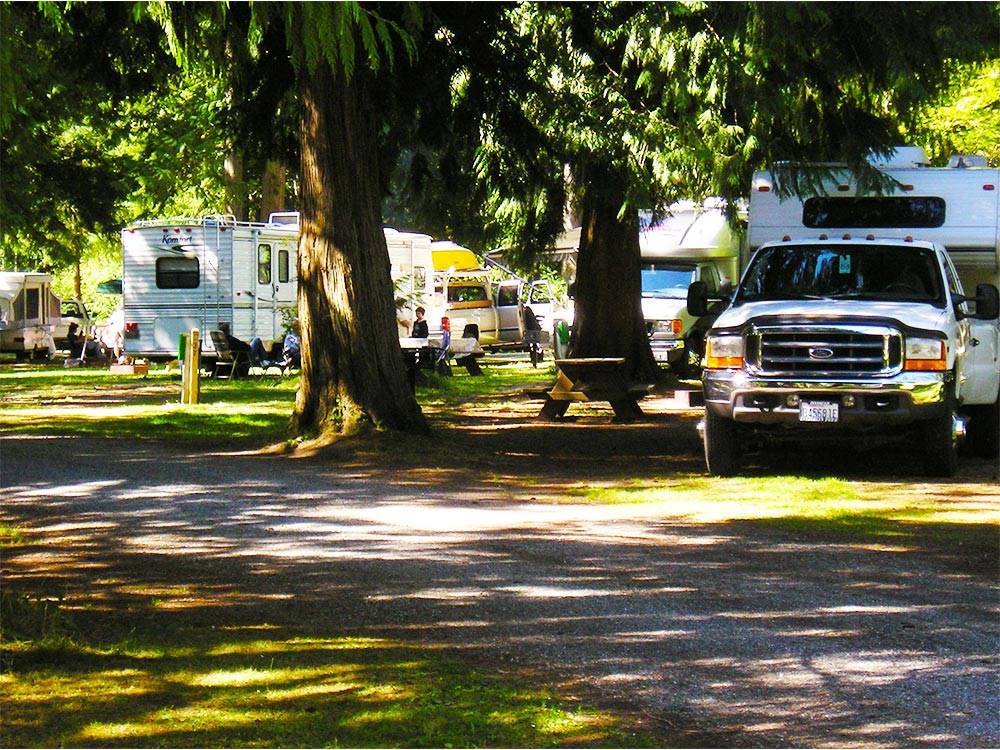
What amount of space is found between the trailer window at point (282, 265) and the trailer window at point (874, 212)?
1719cm

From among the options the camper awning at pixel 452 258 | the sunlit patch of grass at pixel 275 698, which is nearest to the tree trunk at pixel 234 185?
the camper awning at pixel 452 258

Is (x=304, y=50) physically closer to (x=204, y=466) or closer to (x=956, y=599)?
(x=956, y=599)

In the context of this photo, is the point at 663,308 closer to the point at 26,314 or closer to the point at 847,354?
the point at 847,354

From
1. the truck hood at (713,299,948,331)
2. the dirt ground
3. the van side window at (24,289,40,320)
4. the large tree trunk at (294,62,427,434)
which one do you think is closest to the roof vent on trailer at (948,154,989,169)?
the dirt ground

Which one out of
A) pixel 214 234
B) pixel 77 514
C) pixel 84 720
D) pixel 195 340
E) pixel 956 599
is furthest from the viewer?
pixel 214 234

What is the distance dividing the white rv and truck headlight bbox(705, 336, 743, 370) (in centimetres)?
1535

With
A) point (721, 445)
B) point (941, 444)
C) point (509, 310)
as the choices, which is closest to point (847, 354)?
point (941, 444)

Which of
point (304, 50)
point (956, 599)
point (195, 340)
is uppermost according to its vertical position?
point (304, 50)

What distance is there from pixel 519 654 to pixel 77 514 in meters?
5.32

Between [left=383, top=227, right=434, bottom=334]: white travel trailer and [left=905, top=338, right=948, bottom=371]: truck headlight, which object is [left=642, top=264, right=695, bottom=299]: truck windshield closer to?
[left=383, top=227, right=434, bottom=334]: white travel trailer

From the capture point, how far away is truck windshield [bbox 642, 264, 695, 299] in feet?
96.7

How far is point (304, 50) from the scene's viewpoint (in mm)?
6746

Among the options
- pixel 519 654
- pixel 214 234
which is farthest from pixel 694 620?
pixel 214 234

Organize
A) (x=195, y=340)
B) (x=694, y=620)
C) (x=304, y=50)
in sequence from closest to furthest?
1. (x=304, y=50)
2. (x=694, y=620)
3. (x=195, y=340)
